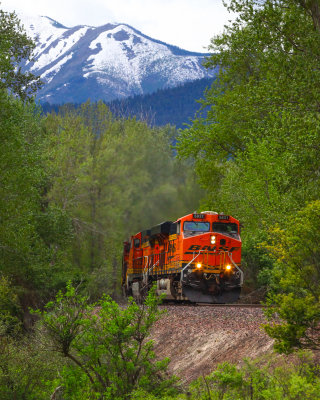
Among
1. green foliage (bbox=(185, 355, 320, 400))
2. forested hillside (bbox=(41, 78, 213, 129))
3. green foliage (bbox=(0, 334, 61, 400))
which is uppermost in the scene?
forested hillside (bbox=(41, 78, 213, 129))

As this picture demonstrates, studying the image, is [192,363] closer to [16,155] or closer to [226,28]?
[16,155]

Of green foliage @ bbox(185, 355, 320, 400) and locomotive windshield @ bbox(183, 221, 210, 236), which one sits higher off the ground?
locomotive windshield @ bbox(183, 221, 210, 236)

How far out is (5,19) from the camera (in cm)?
2944

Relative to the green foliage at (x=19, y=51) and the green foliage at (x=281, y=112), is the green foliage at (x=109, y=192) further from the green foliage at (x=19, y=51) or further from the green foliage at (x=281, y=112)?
the green foliage at (x=281, y=112)

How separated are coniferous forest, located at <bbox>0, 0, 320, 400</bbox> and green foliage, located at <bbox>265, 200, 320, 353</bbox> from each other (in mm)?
27

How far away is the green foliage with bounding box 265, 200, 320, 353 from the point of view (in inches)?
404

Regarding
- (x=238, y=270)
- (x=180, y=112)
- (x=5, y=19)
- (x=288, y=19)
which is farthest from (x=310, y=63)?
(x=180, y=112)

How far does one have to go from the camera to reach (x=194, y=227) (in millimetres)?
24234

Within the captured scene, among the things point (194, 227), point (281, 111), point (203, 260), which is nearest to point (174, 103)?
point (194, 227)

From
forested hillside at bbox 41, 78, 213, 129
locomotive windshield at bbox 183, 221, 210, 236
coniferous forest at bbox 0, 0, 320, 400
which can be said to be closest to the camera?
coniferous forest at bbox 0, 0, 320, 400

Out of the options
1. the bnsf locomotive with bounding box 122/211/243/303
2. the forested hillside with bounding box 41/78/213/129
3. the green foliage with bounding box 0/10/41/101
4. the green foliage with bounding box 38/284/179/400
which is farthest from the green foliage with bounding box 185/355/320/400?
the forested hillside with bounding box 41/78/213/129

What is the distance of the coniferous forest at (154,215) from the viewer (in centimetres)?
1086

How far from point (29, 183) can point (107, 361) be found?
46.3 ft

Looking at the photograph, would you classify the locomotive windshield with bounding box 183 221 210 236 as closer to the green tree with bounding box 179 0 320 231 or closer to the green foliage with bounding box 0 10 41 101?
the green tree with bounding box 179 0 320 231
